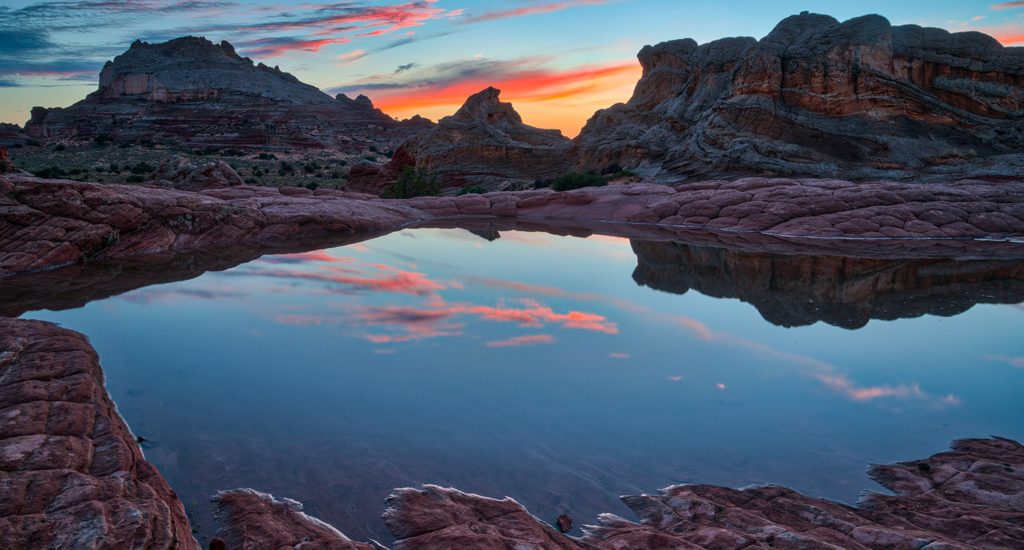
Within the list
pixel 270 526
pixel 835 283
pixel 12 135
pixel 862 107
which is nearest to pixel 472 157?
pixel 862 107

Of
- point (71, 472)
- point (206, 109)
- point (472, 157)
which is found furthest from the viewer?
point (206, 109)

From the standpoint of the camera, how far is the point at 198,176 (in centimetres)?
2577

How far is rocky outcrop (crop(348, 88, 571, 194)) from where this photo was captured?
35.6 m

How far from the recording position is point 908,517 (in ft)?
12.6

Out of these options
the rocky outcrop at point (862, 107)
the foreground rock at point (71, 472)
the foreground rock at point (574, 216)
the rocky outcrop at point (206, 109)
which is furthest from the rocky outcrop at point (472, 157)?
the rocky outcrop at point (206, 109)

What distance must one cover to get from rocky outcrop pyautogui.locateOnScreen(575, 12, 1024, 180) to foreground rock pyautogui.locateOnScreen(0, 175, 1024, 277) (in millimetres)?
6441

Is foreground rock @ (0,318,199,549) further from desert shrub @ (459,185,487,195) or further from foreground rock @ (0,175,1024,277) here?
desert shrub @ (459,185,487,195)

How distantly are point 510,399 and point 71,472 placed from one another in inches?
132

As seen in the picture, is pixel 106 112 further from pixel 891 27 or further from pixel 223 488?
pixel 223 488

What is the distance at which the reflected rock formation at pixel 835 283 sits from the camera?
9.51 metres

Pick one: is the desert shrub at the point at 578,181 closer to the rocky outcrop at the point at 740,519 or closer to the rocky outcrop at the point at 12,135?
the rocky outcrop at the point at 740,519

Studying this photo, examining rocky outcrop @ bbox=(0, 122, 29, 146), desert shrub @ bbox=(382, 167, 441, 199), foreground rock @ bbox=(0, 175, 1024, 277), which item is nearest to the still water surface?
foreground rock @ bbox=(0, 175, 1024, 277)

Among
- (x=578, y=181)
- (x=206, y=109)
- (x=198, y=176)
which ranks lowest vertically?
(x=578, y=181)

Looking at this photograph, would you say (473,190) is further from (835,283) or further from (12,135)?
(12,135)
